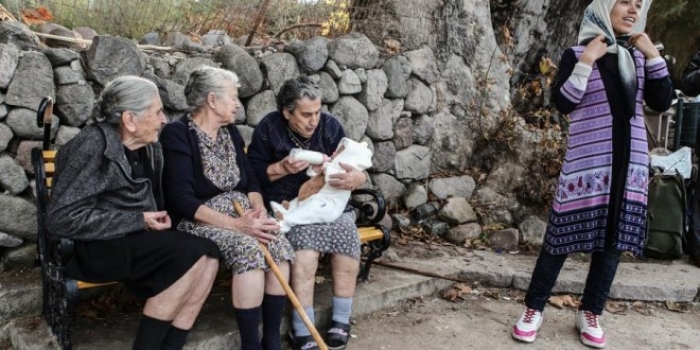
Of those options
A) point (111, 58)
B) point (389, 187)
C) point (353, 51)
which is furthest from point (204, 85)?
point (389, 187)

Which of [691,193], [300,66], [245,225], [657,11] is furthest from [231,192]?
[657,11]

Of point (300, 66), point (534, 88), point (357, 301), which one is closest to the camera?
point (357, 301)

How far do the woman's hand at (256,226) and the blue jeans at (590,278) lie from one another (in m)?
1.47

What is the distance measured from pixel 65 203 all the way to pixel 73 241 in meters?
0.17

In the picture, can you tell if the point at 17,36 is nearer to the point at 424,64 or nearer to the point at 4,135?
the point at 4,135

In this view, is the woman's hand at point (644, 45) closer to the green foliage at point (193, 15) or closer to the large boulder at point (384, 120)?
the large boulder at point (384, 120)

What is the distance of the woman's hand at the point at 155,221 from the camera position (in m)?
2.64

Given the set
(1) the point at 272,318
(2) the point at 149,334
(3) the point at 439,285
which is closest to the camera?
(2) the point at 149,334

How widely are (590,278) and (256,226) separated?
6.04 ft

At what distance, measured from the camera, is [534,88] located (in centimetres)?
590

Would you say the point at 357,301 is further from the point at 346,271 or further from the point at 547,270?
the point at 547,270

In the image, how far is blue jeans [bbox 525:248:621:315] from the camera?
10.6 feet

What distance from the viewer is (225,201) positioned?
3.07 metres

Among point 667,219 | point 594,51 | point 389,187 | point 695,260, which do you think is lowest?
point 695,260
